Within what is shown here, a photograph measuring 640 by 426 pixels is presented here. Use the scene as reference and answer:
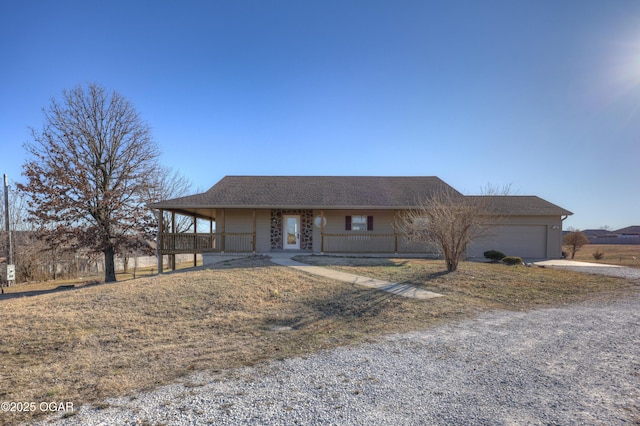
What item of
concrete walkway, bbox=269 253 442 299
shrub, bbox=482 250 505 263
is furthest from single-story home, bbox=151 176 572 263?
concrete walkway, bbox=269 253 442 299

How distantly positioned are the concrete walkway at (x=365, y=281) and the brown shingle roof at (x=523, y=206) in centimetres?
877

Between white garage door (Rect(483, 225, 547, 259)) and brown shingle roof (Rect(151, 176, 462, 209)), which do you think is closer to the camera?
brown shingle roof (Rect(151, 176, 462, 209))

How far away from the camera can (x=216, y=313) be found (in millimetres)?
7500

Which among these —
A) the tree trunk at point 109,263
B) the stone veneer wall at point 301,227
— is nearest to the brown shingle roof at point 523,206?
the stone veneer wall at point 301,227

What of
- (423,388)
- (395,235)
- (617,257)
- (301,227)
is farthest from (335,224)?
(617,257)

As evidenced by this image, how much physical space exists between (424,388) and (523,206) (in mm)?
18993

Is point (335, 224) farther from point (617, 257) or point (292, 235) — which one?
point (617, 257)

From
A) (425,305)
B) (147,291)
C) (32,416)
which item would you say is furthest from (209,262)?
(32,416)

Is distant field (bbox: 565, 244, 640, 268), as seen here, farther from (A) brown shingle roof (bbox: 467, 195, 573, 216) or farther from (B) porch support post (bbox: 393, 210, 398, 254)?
(B) porch support post (bbox: 393, 210, 398, 254)

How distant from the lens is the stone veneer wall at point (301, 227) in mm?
18547

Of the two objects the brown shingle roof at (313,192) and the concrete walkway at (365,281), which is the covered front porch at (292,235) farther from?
the concrete walkway at (365,281)

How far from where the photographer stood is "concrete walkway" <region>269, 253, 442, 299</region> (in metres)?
8.91

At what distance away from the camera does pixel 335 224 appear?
18.5 meters

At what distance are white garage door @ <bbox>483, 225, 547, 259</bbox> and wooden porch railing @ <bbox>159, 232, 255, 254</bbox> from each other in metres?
13.5
